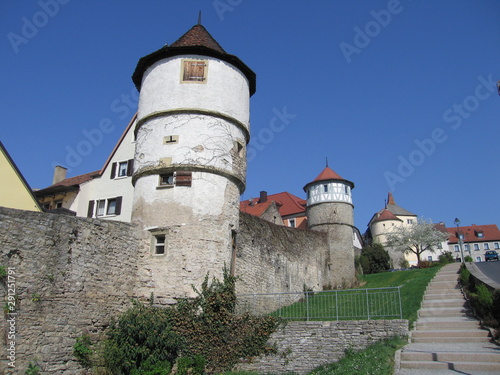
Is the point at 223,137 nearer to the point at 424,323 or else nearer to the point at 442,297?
the point at 424,323

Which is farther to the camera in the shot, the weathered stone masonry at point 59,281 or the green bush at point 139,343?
the green bush at point 139,343

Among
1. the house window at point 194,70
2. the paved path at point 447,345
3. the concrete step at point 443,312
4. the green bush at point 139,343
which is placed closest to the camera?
the paved path at point 447,345

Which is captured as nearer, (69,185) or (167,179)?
(167,179)

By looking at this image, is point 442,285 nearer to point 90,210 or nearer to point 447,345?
point 447,345

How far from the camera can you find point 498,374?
9625 mm

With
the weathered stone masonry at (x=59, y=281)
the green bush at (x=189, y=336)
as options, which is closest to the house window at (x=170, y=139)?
the weathered stone masonry at (x=59, y=281)

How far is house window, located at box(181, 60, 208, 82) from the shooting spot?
54.3ft

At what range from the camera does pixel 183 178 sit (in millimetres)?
15445

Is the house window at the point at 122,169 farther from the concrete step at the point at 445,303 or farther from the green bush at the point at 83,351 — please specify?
the concrete step at the point at 445,303

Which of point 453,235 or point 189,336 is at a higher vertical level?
point 453,235

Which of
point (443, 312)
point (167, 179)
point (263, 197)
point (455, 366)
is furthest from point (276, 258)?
point (263, 197)

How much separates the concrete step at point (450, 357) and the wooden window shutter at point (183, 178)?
8.48 m

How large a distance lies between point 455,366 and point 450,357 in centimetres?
54

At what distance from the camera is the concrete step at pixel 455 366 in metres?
→ 10.1
